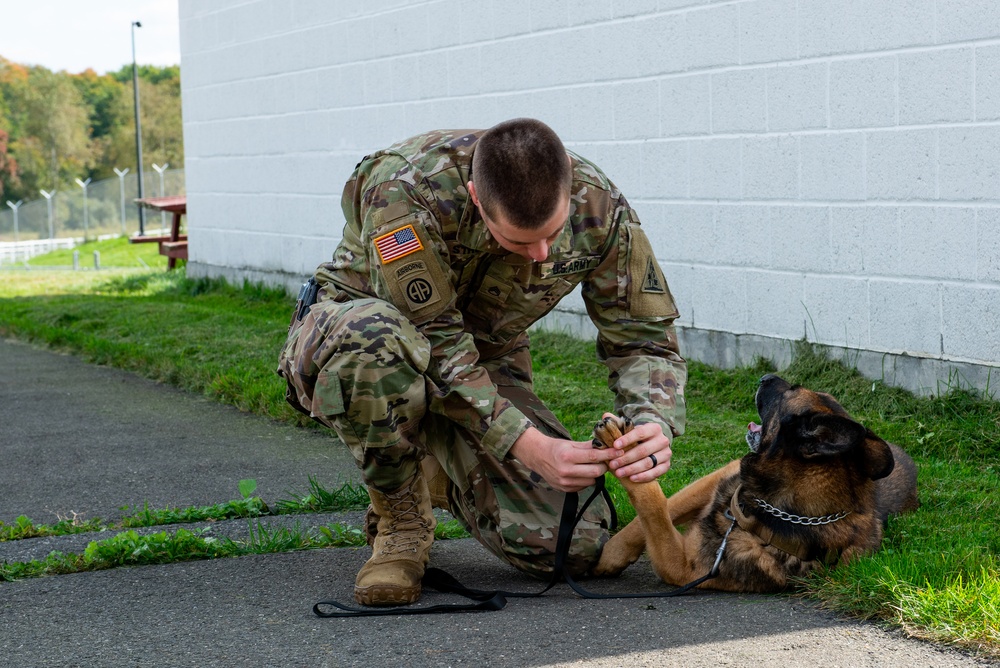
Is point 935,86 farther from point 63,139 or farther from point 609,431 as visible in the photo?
point 63,139

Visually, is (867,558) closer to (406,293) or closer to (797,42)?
(406,293)

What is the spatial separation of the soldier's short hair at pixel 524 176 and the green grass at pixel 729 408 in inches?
52.7

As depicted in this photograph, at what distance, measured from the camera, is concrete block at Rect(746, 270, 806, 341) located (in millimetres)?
6008

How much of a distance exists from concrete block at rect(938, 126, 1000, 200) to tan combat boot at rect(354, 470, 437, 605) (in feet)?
9.83

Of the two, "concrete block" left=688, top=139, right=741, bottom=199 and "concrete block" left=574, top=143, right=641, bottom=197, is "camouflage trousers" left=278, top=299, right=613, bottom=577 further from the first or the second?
"concrete block" left=574, top=143, right=641, bottom=197

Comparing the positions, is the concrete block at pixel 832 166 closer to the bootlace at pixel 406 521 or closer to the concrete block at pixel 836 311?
the concrete block at pixel 836 311

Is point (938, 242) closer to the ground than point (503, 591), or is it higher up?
higher up

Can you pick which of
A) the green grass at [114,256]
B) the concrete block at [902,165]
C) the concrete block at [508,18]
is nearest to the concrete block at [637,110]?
the concrete block at [508,18]

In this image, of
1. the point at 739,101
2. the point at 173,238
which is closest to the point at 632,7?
the point at 739,101

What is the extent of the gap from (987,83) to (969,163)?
0.36m

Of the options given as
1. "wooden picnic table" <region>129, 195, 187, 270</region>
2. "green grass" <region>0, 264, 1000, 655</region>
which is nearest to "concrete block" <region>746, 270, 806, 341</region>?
"green grass" <region>0, 264, 1000, 655</region>

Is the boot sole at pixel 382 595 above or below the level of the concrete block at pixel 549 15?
below

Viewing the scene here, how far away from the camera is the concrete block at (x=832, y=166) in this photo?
5.58m

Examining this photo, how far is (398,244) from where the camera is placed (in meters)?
3.30
